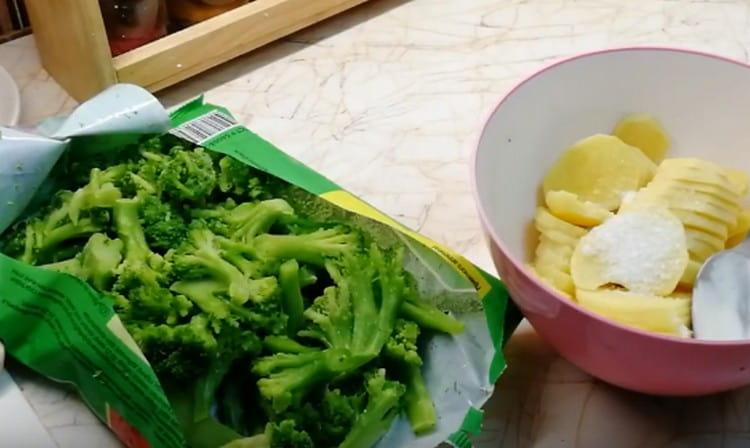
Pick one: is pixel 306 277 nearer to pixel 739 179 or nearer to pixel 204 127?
pixel 204 127

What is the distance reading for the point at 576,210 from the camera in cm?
60

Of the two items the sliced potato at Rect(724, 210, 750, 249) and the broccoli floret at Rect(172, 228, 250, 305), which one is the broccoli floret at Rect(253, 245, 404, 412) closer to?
the broccoli floret at Rect(172, 228, 250, 305)

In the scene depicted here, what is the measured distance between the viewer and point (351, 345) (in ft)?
1.76

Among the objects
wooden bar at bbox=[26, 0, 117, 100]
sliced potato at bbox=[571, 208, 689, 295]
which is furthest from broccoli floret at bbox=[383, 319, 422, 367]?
wooden bar at bbox=[26, 0, 117, 100]

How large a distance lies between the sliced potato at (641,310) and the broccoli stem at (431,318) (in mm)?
74

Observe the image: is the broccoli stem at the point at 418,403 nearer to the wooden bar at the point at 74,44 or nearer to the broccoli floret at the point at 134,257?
the broccoli floret at the point at 134,257

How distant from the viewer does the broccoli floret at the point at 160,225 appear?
1.93ft

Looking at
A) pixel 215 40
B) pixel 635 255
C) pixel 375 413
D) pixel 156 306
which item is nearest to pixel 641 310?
pixel 635 255

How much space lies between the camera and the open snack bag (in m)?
0.52

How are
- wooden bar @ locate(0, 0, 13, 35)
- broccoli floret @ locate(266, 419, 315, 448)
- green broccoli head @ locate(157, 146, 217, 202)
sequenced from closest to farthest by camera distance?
1. broccoli floret @ locate(266, 419, 315, 448)
2. green broccoli head @ locate(157, 146, 217, 202)
3. wooden bar @ locate(0, 0, 13, 35)

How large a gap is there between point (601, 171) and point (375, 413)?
23 centimetres

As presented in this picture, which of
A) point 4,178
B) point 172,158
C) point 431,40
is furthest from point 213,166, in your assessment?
point 431,40

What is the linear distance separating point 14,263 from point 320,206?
19cm

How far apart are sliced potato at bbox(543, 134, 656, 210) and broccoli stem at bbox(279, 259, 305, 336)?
183mm
